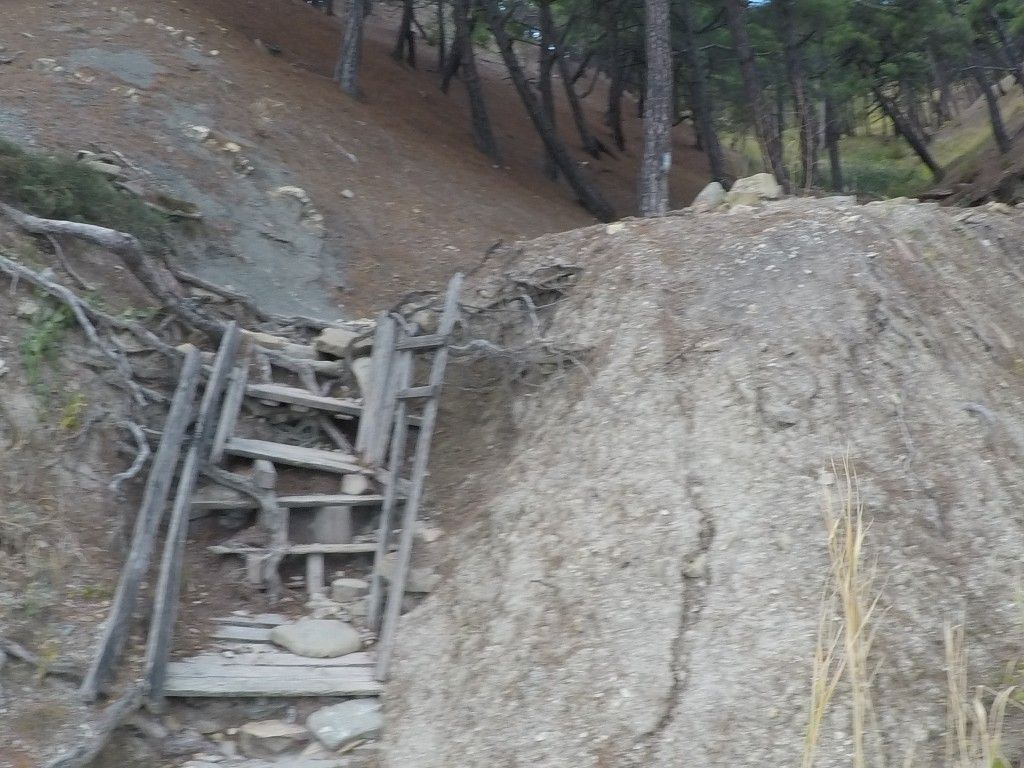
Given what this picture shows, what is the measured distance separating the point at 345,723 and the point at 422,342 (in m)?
2.61

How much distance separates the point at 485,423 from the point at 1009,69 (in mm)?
10979

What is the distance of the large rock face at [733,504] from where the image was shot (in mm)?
4656

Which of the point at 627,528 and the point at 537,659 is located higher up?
the point at 627,528

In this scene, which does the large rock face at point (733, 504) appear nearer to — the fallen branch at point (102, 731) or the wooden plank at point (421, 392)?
the wooden plank at point (421, 392)

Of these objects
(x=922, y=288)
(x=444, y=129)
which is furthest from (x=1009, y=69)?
(x=922, y=288)

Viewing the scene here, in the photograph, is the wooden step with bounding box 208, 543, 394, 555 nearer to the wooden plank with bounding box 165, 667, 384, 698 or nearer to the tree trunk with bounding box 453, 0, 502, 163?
the wooden plank with bounding box 165, 667, 384, 698

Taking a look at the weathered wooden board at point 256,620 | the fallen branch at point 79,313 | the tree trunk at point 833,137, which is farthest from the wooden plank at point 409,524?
the tree trunk at point 833,137

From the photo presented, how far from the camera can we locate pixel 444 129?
1565cm

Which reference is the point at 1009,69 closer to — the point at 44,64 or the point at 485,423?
the point at 485,423

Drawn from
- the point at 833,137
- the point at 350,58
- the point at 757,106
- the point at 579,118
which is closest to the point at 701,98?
the point at 833,137

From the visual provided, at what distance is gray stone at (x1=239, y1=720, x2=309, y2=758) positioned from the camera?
5.31 metres

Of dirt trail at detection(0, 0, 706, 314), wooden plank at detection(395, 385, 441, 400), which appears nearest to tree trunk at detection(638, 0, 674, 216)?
dirt trail at detection(0, 0, 706, 314)

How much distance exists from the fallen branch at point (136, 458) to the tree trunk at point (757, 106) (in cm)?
624

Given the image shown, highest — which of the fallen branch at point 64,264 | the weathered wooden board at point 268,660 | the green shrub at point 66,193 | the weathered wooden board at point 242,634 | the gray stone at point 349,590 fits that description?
the green shrub at point 66,193
